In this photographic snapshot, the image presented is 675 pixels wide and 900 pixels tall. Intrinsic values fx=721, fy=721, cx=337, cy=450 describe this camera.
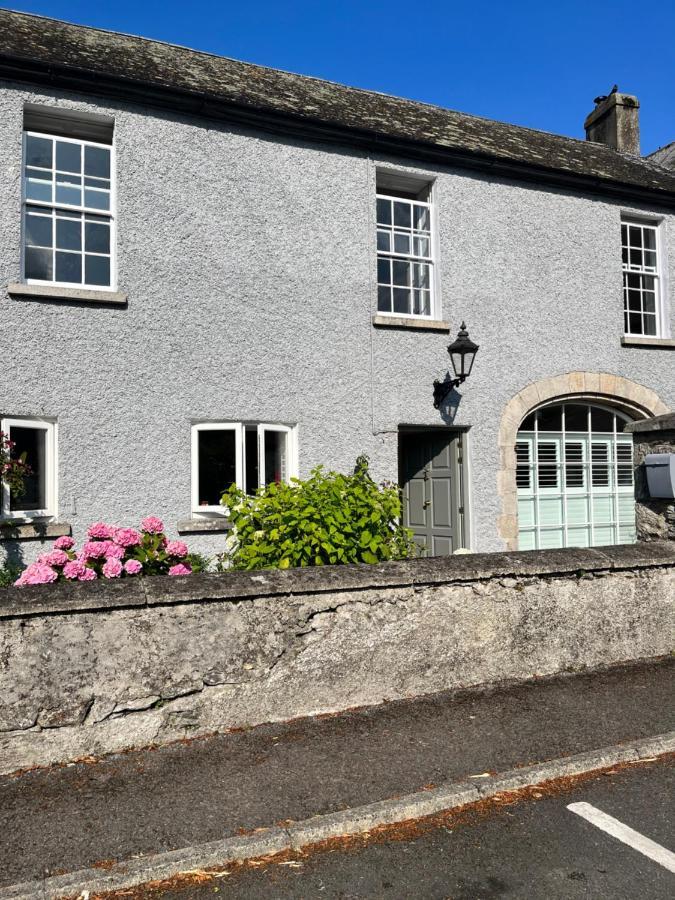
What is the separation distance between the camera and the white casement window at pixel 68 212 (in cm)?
802

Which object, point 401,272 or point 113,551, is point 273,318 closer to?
point 401,272

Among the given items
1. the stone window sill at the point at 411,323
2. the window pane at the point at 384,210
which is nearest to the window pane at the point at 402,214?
the window pane at the point at 384,210

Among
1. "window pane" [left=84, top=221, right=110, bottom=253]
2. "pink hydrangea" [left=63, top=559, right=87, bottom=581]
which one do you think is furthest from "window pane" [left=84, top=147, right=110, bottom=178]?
"pink hydrangea" [left=63, top=559, right=87, bottom=581]

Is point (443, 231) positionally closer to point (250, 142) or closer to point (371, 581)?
point (250, 142)

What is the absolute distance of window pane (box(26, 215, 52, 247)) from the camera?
8.00 meters

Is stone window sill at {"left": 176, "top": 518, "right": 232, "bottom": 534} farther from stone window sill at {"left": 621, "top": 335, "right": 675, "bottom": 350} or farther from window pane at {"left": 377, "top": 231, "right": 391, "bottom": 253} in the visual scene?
stone window sill at {"left": 621, "top": 335, "right": 675, "bottom": 350}

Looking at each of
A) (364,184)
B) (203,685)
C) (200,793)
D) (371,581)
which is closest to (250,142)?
(364,184)

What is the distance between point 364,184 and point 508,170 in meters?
2.25

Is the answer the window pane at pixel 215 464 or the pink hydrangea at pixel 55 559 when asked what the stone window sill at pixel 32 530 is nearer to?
the window pane at pixel 215 464

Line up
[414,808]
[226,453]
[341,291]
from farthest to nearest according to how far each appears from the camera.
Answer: [341,291] < [226,453] < [414,808]

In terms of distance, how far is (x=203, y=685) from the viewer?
175 inches

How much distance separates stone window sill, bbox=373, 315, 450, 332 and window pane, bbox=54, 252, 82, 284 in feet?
Answer: 11.9

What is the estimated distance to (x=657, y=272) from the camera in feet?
37.0

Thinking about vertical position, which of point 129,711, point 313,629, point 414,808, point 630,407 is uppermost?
point 630,407
